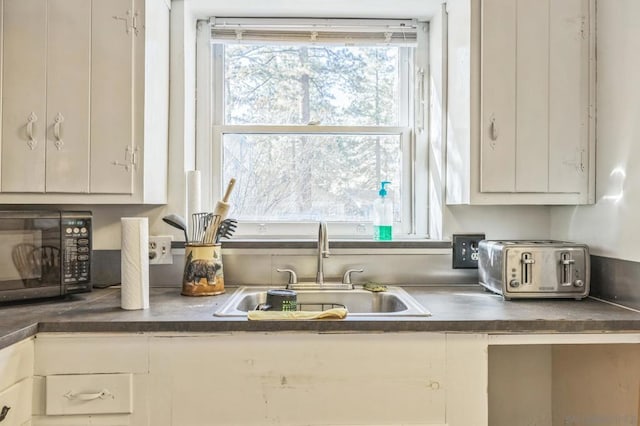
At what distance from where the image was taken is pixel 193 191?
1.79 m

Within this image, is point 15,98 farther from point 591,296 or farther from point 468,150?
point 591,296

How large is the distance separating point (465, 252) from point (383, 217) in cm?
38

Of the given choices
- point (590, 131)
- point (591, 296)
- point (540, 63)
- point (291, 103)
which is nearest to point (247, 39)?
point (291, 103)

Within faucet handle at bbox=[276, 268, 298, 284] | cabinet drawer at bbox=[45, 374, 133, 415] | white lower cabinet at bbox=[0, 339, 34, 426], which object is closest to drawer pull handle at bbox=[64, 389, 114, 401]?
cabinet drawer at bbox=[45, 374, 133, 415]

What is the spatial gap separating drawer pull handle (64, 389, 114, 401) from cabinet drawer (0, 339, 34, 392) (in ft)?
0.40

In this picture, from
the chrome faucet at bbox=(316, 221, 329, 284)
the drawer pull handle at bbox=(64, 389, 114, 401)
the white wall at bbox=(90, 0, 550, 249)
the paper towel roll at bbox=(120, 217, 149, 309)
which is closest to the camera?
the drawer pull handle at bbox=(64, 389, 114, 401)

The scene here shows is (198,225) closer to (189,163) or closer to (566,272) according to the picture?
(189,163)

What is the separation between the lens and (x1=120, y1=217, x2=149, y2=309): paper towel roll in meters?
1.37

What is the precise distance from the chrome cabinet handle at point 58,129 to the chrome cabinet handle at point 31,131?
68 millimetres

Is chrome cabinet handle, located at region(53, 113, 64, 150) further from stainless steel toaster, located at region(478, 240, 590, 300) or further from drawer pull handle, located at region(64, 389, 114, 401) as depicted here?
stainless steel toaster, located at region(478, 240, 590, 300)

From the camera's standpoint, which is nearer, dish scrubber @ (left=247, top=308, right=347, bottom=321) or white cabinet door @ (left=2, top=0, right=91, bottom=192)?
dish scrubber @ (left=247, top=308, right=347, bottom=321)

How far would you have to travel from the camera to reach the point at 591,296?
5.31 feet

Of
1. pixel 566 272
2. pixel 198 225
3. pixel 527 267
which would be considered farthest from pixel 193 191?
pixel 566 272

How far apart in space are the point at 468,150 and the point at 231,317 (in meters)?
1.03
